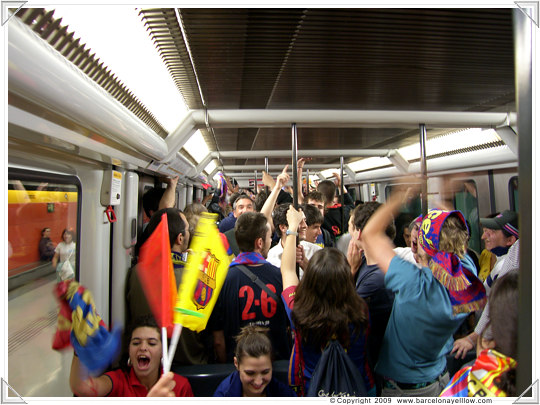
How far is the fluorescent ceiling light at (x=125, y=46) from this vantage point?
1.13 m

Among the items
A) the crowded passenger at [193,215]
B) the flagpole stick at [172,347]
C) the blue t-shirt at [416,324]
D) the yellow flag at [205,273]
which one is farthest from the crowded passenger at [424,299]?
the crowded passenger at [193,215]

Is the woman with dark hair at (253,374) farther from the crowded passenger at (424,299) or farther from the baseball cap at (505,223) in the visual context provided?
the baseball cap at (505,223)

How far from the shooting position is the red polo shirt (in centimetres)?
169

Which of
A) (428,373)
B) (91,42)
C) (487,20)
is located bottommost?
(428,373)

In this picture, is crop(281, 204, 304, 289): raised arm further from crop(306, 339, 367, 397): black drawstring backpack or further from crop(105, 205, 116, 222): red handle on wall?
crop(105, 205, 116, 222): red handle on wall

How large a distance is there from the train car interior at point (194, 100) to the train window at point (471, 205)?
2333 millimetres

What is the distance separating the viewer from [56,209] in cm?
201

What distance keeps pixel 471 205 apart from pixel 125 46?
4774 mm

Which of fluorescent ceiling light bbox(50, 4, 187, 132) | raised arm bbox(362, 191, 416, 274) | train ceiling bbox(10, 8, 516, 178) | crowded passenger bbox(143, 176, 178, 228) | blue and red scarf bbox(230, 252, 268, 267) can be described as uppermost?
train ceiling bbox(10, 8, 516, 178)

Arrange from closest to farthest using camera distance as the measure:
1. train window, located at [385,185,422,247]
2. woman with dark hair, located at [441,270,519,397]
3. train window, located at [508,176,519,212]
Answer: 1. woman with dark hair, located at [441,270,519,397]
2. train window, located at [508,176,519,212]
3. train window, located at [385,185,422,247]

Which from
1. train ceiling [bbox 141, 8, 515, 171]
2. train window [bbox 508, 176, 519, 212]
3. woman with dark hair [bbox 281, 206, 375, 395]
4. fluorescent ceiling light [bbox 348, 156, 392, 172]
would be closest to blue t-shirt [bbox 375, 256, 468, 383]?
woman with dark hair [bbox 281, 206, 375, 395]

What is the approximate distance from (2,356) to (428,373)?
171cm
